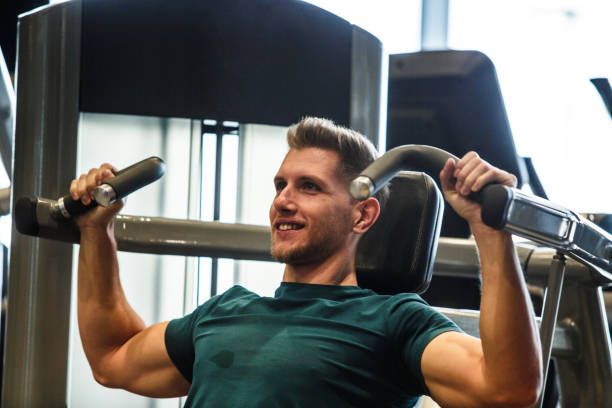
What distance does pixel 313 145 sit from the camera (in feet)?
5.18

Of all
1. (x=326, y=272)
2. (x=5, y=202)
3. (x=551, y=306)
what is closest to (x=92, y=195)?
(x=326, y=272)

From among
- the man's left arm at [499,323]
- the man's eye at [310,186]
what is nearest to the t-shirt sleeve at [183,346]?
the man's eye at [310,186]

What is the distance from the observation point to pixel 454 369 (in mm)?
1161

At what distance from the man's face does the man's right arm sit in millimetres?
327

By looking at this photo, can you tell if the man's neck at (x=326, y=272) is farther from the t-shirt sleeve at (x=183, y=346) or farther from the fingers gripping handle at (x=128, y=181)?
the fingers gripping handle at (x=128, y=181)

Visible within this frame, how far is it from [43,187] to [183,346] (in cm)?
50

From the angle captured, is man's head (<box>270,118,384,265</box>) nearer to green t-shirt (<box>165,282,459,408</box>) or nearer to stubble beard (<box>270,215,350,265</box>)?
stubble beard (<box>270,215,350,265</box>)

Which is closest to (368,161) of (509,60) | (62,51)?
(62,51)

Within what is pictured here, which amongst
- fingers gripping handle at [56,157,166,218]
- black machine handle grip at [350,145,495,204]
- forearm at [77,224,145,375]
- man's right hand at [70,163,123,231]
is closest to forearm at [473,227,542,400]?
black machine handle grip at [350,145,495,204]

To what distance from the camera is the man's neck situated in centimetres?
153

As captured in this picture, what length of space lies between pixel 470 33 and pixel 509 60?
35cm

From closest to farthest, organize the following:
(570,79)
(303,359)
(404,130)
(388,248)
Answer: (303,359), (388,248), (404,130), (570,79)

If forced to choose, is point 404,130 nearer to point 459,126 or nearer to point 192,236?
point 459,126

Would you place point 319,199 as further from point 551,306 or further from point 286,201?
point 551,306
